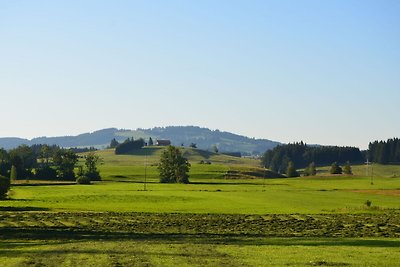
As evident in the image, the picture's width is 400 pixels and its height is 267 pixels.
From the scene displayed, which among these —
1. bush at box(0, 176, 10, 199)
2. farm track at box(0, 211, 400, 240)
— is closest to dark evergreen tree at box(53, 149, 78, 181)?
bush at box(0, 176, 10, 199)

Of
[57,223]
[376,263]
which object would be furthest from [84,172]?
[376,263]

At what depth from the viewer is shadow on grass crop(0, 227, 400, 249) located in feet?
139

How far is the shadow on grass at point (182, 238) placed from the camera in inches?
1671

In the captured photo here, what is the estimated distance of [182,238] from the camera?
46969 mm

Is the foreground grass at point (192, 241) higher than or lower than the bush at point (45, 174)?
lower

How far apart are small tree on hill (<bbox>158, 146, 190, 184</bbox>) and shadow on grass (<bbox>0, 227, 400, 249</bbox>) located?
138 metres

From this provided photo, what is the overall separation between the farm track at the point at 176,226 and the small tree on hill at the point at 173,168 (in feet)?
377

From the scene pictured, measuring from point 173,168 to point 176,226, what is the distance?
440 ft

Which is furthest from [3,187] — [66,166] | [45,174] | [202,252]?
[202,252]

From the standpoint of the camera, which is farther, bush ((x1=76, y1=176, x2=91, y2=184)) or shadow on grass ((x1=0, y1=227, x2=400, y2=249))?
bush ((x1=76, y1=176, x2=91, y2=184))

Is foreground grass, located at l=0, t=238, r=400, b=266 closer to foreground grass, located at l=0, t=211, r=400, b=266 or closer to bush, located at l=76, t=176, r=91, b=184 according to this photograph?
foreground grass, located at l=0, t=211, r=400, b=266

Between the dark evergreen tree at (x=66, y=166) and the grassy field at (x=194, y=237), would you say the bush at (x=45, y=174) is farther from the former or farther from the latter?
the grassy field at (x=194, y=237)

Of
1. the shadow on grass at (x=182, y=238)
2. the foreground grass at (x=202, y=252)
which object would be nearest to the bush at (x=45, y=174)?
the shadow on grass at (x=182, y=238)

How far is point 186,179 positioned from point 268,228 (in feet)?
435
